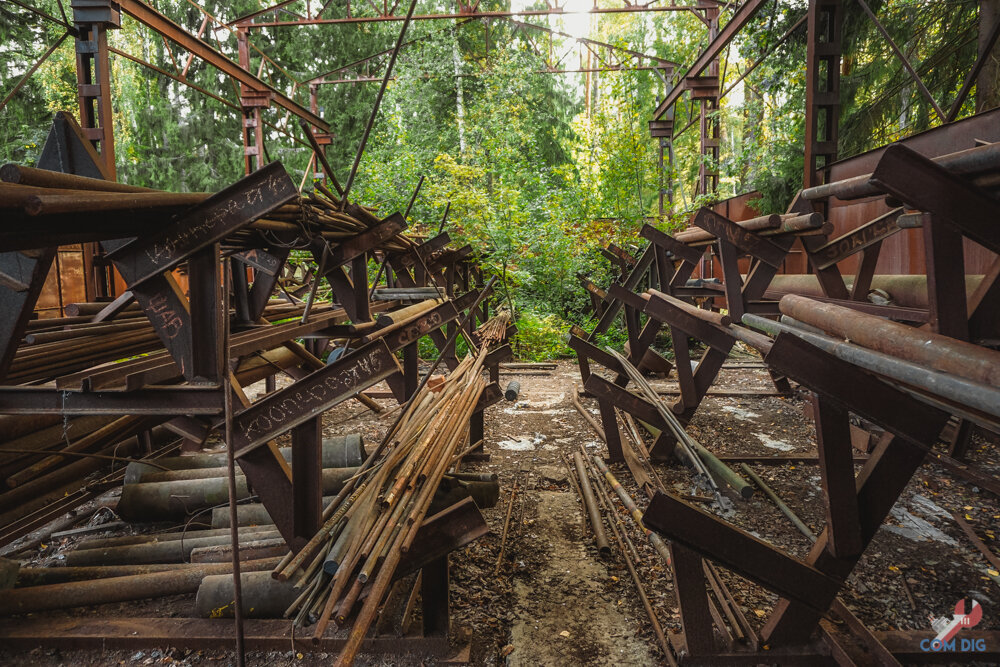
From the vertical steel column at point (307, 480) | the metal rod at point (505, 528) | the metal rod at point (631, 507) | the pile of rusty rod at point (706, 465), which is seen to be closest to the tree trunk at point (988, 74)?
the pile of rusty rod at point (706, 465)

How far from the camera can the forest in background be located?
388 inches

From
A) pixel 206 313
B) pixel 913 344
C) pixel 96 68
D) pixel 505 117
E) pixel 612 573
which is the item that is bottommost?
pixel 612 573

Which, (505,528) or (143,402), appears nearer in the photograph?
(143,402)

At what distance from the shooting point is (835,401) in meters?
2.08

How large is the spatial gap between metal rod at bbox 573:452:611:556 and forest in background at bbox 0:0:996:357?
6.45 meters

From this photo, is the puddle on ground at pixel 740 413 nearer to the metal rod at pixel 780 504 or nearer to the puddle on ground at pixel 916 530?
the metal rod at pixel 780 504

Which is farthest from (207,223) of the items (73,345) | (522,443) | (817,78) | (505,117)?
(505,117)

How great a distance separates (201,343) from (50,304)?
9.79 meters

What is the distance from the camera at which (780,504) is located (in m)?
4.64

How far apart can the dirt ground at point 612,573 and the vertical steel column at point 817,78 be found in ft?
12.8

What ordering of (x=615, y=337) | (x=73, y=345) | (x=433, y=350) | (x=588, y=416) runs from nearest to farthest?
1. (x=73, y=345)
2. (x=588, y=416)
3. (x=433, y=350)
4. (x=615, y=337)

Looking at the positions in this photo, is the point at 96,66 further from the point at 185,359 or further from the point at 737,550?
the point at 737,550

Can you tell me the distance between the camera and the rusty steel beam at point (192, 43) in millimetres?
6000

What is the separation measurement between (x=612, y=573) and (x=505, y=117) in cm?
1677
